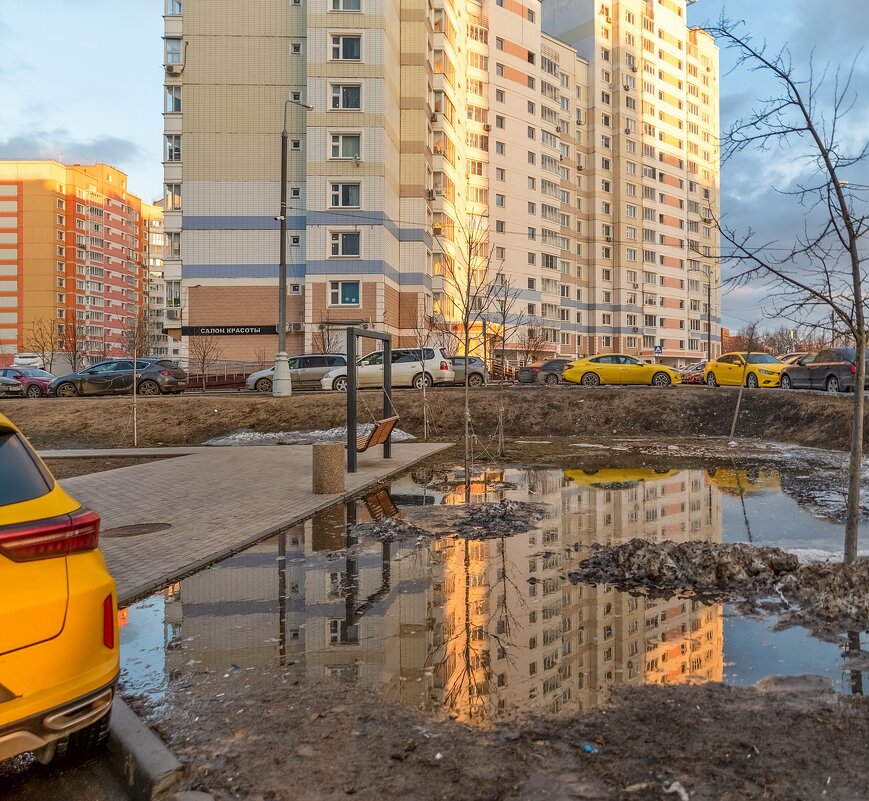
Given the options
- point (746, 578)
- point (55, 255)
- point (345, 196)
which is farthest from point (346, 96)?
point (55, 255)

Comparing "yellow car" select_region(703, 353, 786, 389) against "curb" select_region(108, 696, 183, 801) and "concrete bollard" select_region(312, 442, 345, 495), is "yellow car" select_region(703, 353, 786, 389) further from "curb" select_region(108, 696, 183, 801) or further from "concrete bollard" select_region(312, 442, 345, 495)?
"curb" select_region(108, 696, 183, 801)

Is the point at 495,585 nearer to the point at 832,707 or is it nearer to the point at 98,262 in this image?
the point at 832,707

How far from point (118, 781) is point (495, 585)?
3.51 meters

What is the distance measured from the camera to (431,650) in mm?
4656

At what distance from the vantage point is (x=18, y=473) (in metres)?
3.05

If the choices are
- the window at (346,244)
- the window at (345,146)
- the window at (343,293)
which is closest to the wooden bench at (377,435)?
the window at (343,293)

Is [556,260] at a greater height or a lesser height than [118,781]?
greater

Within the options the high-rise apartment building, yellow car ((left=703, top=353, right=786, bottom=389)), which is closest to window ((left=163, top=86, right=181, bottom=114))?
yellow car ((left=703, top=353, right=786, bottom=389))

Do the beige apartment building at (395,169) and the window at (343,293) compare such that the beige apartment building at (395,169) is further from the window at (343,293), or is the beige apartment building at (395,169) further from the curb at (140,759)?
the curb at (140,759)

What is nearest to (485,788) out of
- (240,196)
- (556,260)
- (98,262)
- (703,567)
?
(703,567)

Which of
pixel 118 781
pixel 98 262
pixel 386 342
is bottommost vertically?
pixel 118 781

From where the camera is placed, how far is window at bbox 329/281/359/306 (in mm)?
44062

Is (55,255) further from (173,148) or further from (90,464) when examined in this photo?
(90,464)

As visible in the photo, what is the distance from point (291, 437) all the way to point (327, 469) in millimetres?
10242
